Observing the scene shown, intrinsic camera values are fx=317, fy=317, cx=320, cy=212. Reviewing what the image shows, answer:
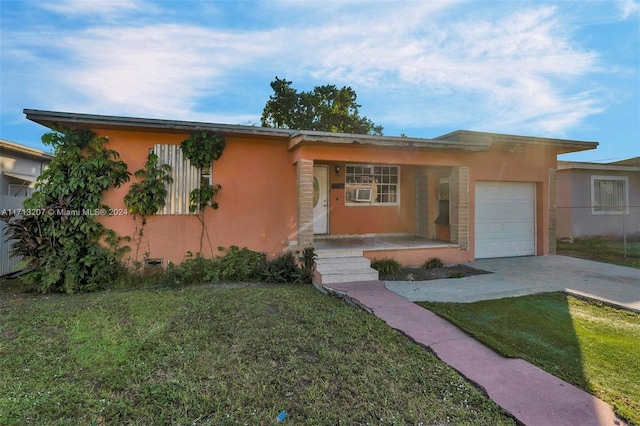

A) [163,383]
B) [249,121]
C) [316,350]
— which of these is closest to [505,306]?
[316,350]

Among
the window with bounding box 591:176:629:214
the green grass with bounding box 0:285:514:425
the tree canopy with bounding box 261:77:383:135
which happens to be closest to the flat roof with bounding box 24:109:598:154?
the green grass with bounding box 0:285:514:425

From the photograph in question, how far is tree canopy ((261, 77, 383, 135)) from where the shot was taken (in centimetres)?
2233

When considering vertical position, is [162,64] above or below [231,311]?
above

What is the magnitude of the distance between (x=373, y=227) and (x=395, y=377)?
7.59 metres

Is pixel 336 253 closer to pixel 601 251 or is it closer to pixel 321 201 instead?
pixel 321 201

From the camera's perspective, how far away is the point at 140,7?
7000mm

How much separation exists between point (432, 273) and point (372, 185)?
154 inches

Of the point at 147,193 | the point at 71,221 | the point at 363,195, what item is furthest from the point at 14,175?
the point at 363,195

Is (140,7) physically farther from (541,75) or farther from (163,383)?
(541,75)

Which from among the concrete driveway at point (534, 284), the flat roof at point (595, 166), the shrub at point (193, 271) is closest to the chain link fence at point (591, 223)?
the flat roof at point (595, 166)

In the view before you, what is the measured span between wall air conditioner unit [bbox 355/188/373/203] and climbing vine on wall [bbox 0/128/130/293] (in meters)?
6.49

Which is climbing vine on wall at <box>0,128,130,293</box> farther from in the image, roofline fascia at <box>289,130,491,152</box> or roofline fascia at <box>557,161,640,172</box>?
roofline fascia at <box>557,161,640,172</box>

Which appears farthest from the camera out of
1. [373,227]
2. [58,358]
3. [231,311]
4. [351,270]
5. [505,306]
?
[373,227]

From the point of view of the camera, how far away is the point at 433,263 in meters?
8.09
